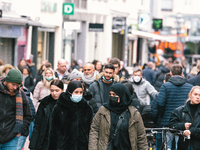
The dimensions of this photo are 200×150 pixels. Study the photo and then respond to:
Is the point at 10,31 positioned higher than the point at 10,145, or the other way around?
the point at 10,31

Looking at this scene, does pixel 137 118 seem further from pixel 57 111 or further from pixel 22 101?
pixel 22 101

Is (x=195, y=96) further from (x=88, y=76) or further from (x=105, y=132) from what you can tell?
(x=88, y=76)

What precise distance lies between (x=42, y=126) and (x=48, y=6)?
18.7 metres

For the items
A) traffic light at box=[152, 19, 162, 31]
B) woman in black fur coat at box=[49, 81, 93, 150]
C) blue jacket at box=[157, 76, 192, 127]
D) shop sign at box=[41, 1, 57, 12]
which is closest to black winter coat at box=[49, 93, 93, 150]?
woman in black fur coat at box=[49, 81, 93, 150]

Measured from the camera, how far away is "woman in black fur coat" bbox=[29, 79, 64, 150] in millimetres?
7074

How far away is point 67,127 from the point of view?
671 cm

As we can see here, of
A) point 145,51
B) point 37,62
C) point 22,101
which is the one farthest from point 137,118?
point 145,51

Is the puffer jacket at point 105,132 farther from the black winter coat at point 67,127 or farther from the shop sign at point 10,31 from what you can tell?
the shop sign at point 10,31

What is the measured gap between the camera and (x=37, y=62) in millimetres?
24844

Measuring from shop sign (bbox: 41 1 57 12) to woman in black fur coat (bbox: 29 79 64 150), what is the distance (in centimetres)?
1775

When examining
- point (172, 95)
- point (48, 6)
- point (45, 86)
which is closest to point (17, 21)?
point (48, 6)

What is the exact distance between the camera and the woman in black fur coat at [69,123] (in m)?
6.68

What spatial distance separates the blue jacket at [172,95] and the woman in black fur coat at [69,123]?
2695 millimetres

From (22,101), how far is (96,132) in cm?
126
